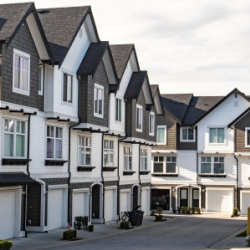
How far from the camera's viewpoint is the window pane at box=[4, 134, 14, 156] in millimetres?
27355

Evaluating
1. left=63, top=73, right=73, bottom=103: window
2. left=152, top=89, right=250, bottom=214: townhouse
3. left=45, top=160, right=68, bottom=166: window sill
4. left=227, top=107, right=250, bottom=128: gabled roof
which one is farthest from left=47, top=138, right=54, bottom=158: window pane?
left=152, top=89, right=250, bottom=214: townhouse

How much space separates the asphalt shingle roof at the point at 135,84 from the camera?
43312 millimetres

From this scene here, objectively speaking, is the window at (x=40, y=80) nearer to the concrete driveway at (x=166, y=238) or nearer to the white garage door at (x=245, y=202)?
the concrete driveway at (x=166, y=238)

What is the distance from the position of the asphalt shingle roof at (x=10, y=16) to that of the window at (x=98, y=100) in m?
9.21

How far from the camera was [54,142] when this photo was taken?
32.5 meters

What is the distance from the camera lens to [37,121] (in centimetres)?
3034

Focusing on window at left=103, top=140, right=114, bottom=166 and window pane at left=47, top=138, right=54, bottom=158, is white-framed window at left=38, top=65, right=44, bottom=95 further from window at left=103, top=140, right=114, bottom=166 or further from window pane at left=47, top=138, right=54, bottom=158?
window at left=103, top=140, right=114, bottom=166

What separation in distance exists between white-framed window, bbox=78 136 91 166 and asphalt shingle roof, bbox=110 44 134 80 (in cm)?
678

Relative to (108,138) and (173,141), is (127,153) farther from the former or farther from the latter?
(173,141)

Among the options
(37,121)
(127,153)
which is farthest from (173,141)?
(37,121)

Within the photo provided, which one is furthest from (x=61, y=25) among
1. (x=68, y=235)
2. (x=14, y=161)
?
(x=68, y=235)

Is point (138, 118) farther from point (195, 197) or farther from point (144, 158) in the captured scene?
point (195, 197)

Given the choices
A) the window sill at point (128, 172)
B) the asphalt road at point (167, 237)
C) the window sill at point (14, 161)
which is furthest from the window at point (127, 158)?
the window sill at point (14, 161)

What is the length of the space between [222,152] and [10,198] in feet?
105
